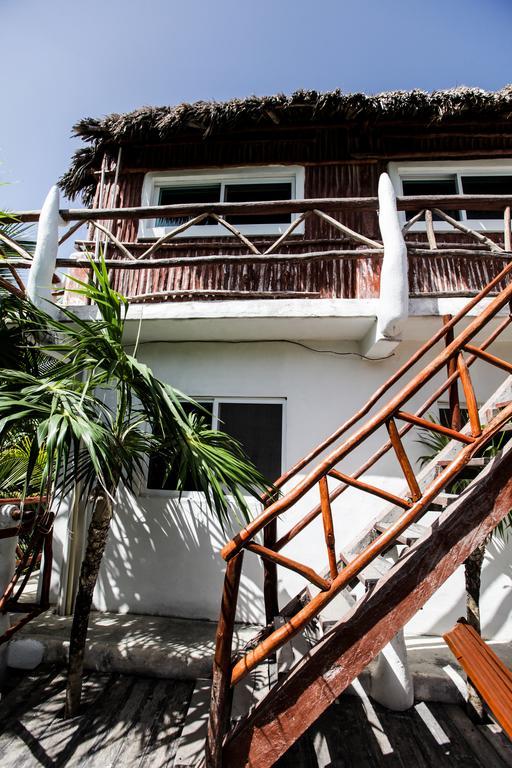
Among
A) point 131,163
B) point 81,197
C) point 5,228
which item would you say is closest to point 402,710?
point 5,228

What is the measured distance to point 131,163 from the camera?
5.64 meters

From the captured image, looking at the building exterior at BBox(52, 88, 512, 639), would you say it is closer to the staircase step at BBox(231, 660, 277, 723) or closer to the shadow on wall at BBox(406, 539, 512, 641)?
the shadow on wall at BBox(406, 539, 512, 641)

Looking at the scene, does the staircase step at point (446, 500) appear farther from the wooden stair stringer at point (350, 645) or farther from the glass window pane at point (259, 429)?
the glass window pane at point (259, 429)

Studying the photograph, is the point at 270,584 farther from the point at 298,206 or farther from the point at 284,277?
the point at 298,206

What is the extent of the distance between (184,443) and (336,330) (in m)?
2.41

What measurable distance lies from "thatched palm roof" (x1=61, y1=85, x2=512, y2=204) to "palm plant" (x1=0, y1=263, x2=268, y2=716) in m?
3.85

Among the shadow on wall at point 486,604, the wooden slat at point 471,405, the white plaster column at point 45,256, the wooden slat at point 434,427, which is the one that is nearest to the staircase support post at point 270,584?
the wooden slat at point 434,427

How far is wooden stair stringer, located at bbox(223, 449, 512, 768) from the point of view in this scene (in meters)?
1.81

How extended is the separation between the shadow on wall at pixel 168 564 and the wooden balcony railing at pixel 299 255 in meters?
2.54

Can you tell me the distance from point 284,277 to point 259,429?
1.92 meters

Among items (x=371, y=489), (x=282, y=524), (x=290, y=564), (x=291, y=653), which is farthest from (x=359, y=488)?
(x=282, y=524)

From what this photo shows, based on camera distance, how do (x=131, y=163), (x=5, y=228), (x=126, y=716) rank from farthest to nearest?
(x=131, y=163) < (x=5, y=228) < (x=126, y=716)

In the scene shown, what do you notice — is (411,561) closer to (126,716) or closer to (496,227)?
(126,716)

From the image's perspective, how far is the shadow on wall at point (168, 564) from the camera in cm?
402
